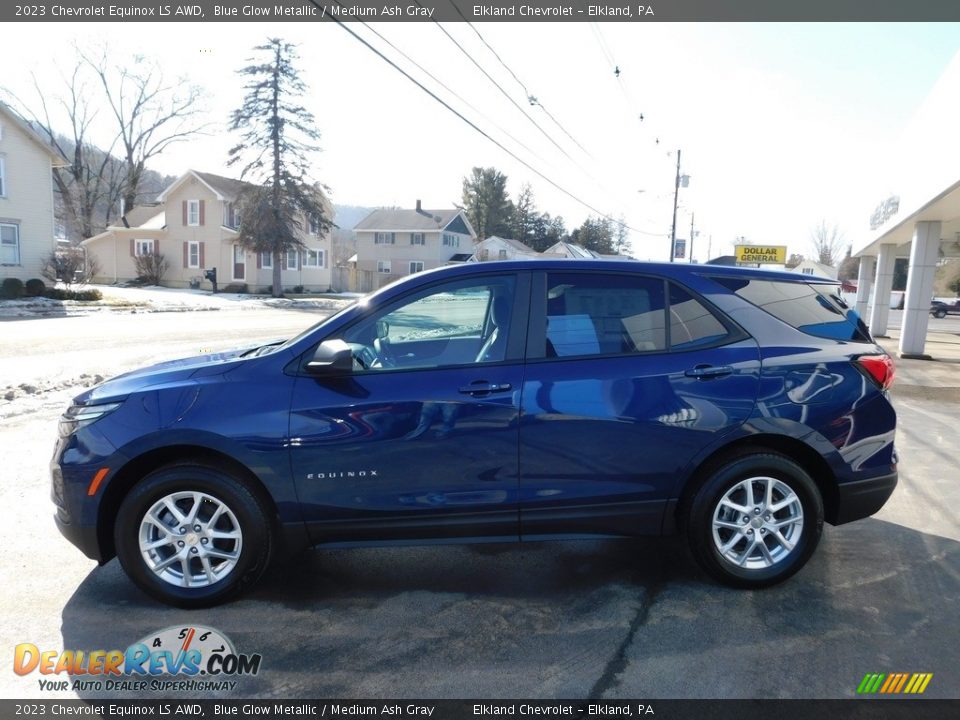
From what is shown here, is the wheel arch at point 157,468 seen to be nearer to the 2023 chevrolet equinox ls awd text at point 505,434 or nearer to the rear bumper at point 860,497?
Result: the 2023 chevrolet equinox ls awd text at point 505,434

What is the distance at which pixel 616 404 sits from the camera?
3.46m

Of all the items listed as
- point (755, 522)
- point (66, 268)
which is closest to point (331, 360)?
point (755, 522)

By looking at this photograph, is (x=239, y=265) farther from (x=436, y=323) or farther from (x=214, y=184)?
(x=436, y=323)

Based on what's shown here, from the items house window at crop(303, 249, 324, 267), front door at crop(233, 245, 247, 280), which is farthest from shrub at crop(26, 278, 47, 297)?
house window at crop(303, 249, 324, 267)

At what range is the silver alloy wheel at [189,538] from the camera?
3.39m

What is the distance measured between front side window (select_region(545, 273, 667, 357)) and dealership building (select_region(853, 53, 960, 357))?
10094 millimetres

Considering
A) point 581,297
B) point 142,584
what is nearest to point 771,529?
point 581,297

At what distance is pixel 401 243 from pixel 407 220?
213cm

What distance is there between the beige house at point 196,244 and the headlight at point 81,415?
38941mm

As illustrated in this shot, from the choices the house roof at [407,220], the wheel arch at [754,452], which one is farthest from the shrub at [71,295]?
the house roof at [407,220]

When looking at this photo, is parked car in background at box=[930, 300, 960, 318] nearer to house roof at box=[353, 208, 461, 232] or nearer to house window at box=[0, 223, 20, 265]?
house roof at box=[353, 208, 461, 232]

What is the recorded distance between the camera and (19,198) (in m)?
29.9

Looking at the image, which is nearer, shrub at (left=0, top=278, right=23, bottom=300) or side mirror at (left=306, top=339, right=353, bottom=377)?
side mirror at (left=306, top=339, right=353, bottom=377)

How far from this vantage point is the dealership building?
11.4 metres
